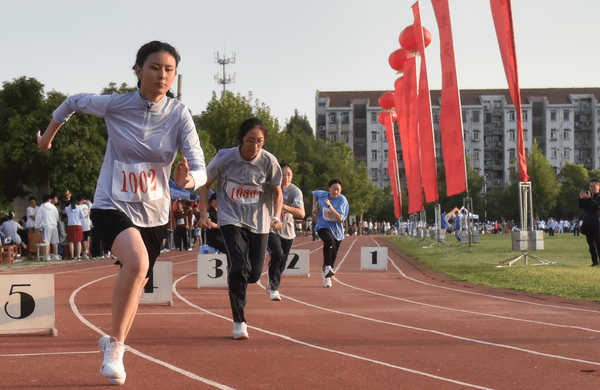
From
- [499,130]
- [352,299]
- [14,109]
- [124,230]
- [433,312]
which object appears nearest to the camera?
[124,230]

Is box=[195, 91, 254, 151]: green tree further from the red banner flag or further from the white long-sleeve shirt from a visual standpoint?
the white long-sleeve shirt

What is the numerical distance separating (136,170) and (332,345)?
2513mm

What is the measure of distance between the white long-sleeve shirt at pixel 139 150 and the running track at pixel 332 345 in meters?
1.09

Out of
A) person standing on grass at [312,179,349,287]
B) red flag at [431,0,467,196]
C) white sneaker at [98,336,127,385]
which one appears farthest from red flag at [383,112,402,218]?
white sneaker at [98,336,127,385]

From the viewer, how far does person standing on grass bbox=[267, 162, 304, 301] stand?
10031 millimetres

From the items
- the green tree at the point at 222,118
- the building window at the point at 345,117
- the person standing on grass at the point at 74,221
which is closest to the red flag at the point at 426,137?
the person standing on grass at the point at 74,221

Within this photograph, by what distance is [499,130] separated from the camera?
12462 centimetres

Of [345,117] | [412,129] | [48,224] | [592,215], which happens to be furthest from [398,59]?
[345,117]

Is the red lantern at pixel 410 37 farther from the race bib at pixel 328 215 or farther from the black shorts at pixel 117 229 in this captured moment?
the black shorts at pixel 117 229

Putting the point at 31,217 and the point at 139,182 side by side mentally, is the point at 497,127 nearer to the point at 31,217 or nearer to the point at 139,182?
the point at 31,217

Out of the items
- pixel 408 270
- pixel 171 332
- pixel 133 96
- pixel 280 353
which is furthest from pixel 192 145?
pixel 408 270

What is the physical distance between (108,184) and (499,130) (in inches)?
4927

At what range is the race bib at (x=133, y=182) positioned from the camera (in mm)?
4562

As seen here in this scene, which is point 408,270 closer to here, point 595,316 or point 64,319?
point 595,316
